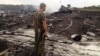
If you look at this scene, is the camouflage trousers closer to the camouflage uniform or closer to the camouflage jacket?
the camouflage uniform

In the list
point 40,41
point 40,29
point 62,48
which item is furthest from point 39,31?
point 62,48

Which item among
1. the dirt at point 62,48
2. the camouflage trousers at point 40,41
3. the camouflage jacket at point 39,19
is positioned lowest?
the dirt at point 62,48

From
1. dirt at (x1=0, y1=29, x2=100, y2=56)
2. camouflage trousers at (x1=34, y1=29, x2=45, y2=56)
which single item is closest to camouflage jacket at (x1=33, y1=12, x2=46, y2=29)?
camouflage trousers at (x1=34, y1=29, x2=45, y2=56)

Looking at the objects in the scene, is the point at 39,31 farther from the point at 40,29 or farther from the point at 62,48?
the point at 62,48

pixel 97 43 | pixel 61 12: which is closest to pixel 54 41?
pixel 97 43

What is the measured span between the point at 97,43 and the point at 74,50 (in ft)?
8.19

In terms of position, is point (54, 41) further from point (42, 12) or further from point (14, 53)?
point (42, 12)

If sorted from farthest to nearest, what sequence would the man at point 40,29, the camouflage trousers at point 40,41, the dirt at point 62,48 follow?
the dirt at point 62,48
the camouflage trousers at point 40,41
the man at point 40,29

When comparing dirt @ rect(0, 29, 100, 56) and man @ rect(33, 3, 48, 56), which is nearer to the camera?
man @ rect(33, 3, 48, 56)

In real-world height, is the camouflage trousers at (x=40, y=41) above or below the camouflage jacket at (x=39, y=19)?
below

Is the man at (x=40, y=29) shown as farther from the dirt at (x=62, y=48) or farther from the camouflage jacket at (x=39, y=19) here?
the dirt at (x=62, y=48)

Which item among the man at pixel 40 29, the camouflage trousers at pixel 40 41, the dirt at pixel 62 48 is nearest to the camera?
the man at pixel 40 29

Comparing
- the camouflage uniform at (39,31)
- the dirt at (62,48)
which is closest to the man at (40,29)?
the camouflage uniform at (39,31)

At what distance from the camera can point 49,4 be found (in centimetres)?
4722
